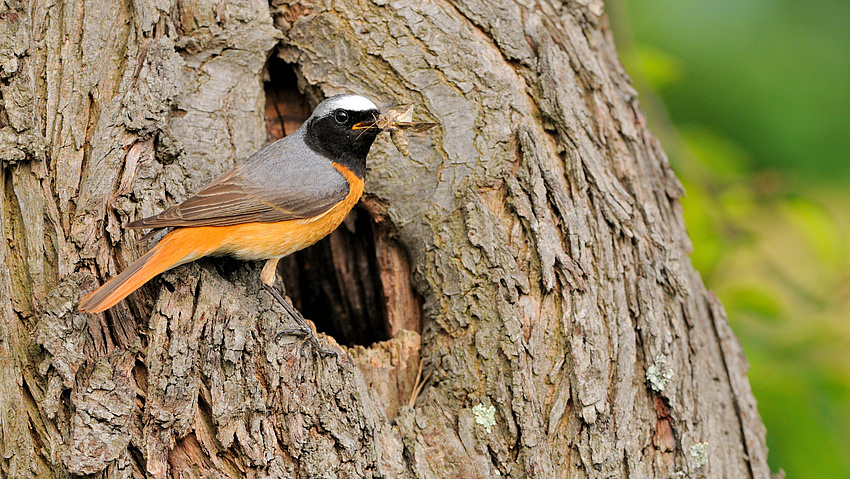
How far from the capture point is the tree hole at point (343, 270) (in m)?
3.79

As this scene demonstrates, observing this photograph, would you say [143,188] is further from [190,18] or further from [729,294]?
[729,294]

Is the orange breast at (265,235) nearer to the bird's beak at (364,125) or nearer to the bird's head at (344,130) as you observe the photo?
the bird's head at (344,130)

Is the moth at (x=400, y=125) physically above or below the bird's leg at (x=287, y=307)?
above

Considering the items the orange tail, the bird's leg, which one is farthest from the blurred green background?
the orange tail

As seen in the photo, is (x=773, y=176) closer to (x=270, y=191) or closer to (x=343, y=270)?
(x=343, y=270)

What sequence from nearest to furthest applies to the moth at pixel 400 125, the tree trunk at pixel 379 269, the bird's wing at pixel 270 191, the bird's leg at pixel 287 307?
the tree trunk at pixel 379 269
the bird's leg at pixel 287 307
the bird's wing at pixel 270 191
the moth at pixel 400 125

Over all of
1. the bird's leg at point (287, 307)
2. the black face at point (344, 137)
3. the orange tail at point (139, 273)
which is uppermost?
the black face at point (344, 137)

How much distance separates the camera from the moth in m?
3.43

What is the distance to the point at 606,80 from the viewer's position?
3.95 m

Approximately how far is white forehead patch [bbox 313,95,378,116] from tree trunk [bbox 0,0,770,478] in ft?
0.76

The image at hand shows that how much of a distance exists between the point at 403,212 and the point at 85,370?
1.72m

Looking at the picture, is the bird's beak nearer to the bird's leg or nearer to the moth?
the moth

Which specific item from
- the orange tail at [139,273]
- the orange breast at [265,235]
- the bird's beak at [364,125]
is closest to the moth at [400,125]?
the bird's beak at [364,125]

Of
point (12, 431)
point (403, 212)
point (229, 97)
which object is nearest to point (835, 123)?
point (403, 212)
